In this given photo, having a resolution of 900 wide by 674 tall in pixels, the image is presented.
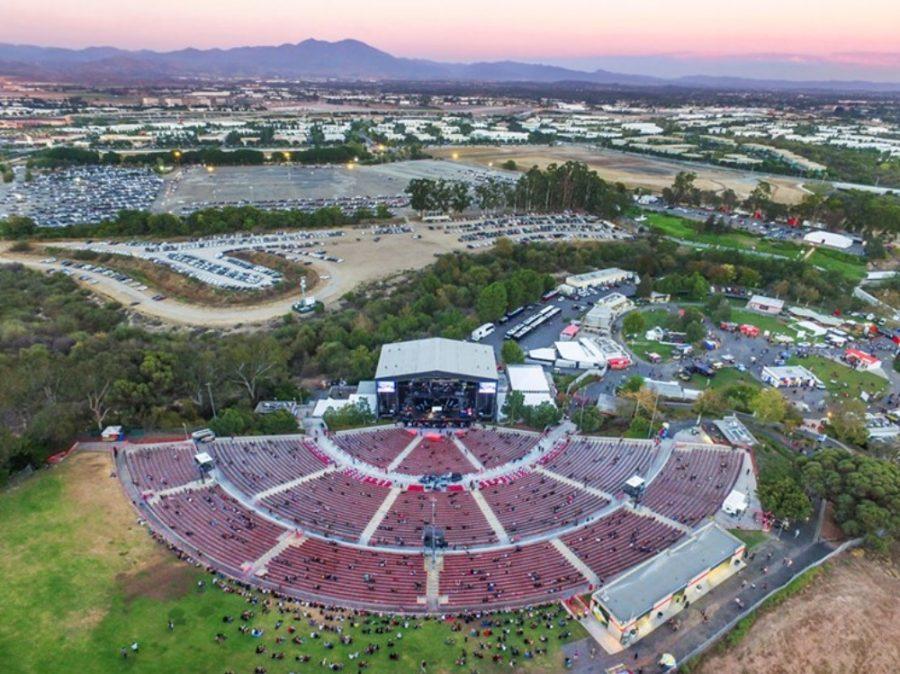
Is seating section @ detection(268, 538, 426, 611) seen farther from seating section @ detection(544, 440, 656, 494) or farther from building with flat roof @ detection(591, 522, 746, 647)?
seating section @ detection(544, 440, 656, 494)

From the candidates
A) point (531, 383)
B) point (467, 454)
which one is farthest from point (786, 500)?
point (531, 383)

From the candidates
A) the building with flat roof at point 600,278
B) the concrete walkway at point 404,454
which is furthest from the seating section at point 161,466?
the building with flat roof at point 600,278

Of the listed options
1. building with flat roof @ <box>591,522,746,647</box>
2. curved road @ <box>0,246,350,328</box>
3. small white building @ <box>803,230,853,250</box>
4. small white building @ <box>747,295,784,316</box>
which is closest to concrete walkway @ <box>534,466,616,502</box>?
building with flat roof @ <box>591,522,746,647</box>

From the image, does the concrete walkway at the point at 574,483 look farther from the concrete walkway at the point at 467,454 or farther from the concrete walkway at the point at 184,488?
the concrete walkway at the point at 184,488

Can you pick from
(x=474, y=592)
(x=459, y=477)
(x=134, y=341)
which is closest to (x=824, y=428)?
(x=459, y=477)

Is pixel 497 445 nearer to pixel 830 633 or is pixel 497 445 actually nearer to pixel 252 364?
pixel 252 364

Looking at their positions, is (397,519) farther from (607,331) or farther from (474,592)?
(607,331)
